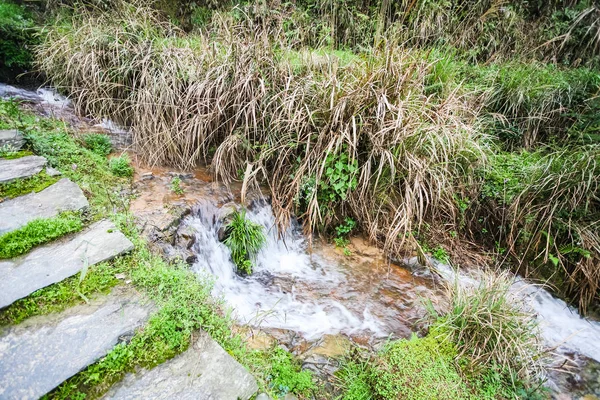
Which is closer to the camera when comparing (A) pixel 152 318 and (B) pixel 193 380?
(B) pixel 193 380

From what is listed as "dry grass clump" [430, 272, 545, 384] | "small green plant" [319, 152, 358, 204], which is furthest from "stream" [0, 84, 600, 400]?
"small green plant" [319, 152, 358, 204]

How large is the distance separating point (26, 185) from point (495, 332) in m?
3.43

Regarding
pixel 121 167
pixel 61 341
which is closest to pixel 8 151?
Answer: pixel 121 167

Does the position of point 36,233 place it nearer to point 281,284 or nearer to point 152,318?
point 152,318

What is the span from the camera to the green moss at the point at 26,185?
2.13 metres

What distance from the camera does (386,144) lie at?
3.00 m

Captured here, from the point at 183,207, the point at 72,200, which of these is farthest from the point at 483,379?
the point at 72,200

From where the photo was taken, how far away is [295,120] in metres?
3.06

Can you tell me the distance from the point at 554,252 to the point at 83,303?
378cm

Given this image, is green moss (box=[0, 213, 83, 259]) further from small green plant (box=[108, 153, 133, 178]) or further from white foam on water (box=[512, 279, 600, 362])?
white foam on water (box=[512, 279, 600, 362])

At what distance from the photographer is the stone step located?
1.20 m

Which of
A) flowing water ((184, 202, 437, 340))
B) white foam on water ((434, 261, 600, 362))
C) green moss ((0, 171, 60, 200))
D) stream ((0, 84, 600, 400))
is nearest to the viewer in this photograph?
green moss ((0, 171, 60, 200))

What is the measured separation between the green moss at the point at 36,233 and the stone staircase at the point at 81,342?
0.16 feet

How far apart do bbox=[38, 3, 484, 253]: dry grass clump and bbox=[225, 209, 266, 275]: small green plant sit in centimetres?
40
